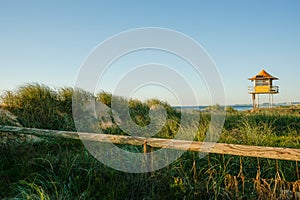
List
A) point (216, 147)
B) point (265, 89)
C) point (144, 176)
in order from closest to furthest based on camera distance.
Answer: point (216, 147)
point (144, 176)
point (265, 89)

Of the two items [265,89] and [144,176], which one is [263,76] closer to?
[265,89]

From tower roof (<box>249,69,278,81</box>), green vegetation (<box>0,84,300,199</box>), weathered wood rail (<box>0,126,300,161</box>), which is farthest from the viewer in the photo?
tower roof (<box>249,69,278,81</box>)

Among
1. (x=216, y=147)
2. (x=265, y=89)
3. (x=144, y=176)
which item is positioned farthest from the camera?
(x=265, y=89)

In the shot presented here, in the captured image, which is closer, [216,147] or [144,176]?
[216,147]

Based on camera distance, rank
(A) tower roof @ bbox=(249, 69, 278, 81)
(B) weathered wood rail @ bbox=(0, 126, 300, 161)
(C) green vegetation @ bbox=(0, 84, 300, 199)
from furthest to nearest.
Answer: (A) tower roof @ bbox=(249, 69, 278, 81) → (C) green vegetation @ bbox=(0, 84, 300, 199) → (B) weathered wood rail @ bbox=(0, 126, 300, 161)

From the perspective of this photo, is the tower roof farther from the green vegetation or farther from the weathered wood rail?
the weathered wood rail

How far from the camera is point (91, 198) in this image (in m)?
3.00

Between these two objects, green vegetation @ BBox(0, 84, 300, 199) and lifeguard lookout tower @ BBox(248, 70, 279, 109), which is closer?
green vegetation @ BBox(0, 84, 300, 199)

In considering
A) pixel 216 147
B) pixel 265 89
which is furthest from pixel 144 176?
pixel 265 89

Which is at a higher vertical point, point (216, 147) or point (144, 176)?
point (216, 147)

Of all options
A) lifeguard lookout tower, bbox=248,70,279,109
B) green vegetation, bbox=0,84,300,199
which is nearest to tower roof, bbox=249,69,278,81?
lifeguard lookout tower, bbox=248,70,279,109

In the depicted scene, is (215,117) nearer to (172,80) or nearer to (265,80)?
(172,80)

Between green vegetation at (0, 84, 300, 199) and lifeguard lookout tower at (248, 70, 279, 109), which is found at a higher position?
lifeguard lookout tower at (248, 70, 279, 109)

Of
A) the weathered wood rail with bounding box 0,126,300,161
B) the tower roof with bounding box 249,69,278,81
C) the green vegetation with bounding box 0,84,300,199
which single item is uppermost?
the tower roof with bounding box 249,69,278,81
